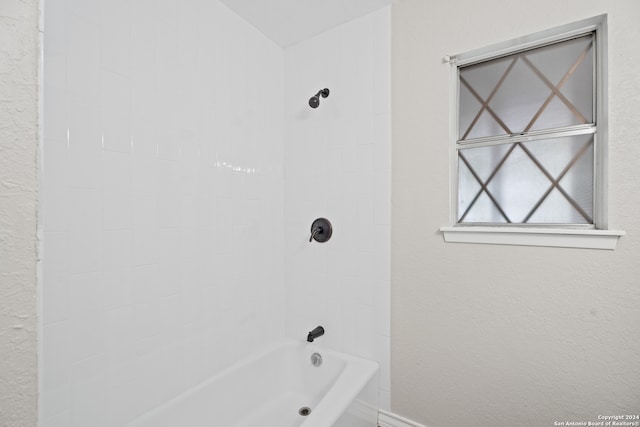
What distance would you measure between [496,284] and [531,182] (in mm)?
524

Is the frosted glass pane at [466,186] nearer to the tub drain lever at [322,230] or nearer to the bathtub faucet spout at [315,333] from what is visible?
the tub drain lever at [322,230]

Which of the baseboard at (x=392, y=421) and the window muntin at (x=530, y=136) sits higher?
the window muntin at (x=530, y=136)

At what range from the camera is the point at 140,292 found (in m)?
1.28

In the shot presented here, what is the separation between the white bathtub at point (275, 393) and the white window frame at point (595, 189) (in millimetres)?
944

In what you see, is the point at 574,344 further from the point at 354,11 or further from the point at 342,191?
the point at 354,11

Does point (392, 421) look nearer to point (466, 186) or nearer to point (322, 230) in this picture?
point (322, 230)

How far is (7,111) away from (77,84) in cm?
71

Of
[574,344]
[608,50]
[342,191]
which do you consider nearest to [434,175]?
[342,191]

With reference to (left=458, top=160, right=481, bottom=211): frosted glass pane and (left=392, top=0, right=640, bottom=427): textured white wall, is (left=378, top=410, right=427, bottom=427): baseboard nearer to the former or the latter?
(left=392, top=0, right=640, bottom=427): textured white wall

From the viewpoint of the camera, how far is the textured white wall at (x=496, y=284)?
3.82ft

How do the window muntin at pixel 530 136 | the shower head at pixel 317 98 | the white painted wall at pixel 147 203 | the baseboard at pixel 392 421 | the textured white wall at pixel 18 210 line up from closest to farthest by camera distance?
the textured white wall at pixel 18 210
the white painted wall at pixel 147 203
the window muntin at pixel 530 136
the baseboard at pixel 392 421
the shower head at pixel 317 98

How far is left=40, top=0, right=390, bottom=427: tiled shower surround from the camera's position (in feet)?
3.56

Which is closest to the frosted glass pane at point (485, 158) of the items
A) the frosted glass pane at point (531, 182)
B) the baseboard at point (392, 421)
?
the frosted glass pane at point (531, 182)

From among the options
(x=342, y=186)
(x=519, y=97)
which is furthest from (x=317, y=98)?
(x=519, y=97)
